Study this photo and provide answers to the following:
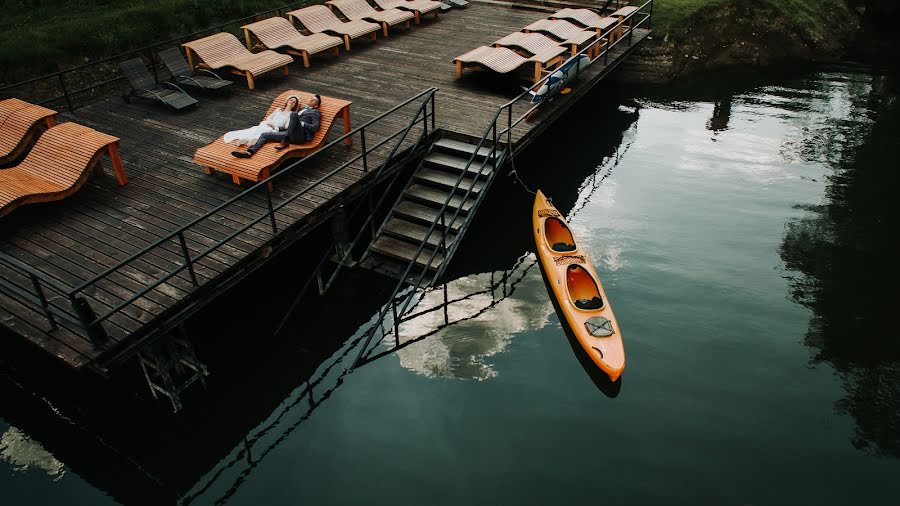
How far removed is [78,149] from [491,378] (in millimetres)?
8353

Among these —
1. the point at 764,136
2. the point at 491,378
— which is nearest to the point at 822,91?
the point at 764,136

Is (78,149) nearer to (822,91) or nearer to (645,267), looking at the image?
(645,267)

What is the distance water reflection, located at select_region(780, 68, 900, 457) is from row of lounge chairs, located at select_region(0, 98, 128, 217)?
44.1ft

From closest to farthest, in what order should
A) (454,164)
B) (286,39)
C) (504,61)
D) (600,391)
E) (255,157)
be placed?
(600,391) < (255,157) < (454,164) < (504,61) < (286,39)

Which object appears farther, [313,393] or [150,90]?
[150,90]

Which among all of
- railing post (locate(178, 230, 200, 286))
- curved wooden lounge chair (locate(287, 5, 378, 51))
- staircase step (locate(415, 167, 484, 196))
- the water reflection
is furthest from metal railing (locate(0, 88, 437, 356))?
the water reflection

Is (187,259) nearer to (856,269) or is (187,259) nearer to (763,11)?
(856,269)

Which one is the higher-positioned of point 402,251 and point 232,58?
point 232,58

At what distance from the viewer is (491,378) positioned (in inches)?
411

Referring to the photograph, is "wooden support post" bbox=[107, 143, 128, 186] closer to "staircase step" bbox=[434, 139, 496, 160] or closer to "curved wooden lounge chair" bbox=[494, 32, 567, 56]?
"staircase step" bbox=[434, 139, 496, 160]

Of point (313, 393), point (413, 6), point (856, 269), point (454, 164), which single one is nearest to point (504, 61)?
point (454, 164)

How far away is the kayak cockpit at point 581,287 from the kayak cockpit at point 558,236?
858 millimetres

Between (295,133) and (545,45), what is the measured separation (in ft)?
28.0

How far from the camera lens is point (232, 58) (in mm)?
15797
